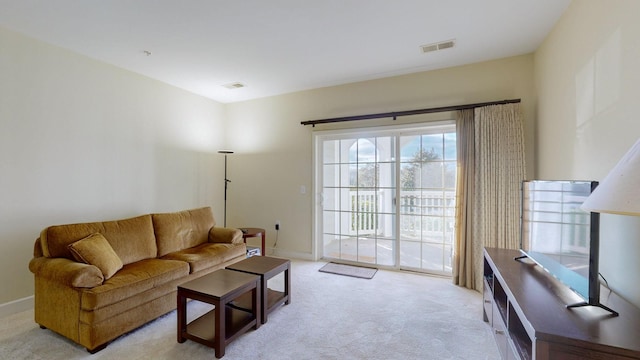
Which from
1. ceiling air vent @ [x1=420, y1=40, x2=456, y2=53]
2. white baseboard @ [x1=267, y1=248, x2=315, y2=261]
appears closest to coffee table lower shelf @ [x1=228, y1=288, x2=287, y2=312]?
white baseboard @ [x1=267, y1=248, x2=315, y2=261]

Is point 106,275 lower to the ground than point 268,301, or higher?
higher

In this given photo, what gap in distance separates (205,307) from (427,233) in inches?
112

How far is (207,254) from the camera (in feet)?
10.3

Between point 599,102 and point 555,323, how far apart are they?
5.03ft

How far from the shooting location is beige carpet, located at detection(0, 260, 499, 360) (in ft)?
6.73

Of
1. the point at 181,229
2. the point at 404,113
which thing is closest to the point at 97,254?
the point at 181,229

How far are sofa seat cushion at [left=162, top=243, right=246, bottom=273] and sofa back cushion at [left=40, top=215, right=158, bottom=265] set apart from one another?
10.3 inches

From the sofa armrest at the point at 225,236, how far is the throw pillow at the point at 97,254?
127 centimetres

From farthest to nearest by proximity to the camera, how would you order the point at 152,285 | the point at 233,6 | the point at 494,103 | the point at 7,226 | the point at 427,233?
the point at 427,233
the point at 494,103
the point at 7,226
the point at 152,285
the point at 233,6

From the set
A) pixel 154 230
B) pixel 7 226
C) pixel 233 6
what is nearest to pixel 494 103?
pixel 233 6

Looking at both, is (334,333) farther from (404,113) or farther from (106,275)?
(404,113)

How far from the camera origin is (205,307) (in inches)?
111

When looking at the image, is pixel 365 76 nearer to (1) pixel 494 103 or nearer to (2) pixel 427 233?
(1) pixel 494 103

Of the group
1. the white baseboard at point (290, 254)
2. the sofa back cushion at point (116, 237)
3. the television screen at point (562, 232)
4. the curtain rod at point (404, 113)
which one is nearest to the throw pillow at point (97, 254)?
the sofa back cushion at point (116, 237)
